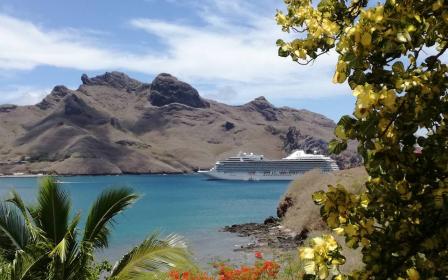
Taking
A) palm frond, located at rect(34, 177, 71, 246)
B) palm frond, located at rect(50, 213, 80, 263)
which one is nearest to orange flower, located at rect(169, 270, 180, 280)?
palm frond, located at rect(50, 213, 80, 263)

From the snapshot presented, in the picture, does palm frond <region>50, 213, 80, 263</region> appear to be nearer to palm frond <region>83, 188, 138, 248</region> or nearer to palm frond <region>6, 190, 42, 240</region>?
palm frond <region>83, 188, 138, 248</region>

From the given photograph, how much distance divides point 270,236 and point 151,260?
1083 inches

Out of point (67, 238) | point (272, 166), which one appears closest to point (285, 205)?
point (67, 238)

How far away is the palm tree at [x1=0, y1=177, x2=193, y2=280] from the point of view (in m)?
8.82

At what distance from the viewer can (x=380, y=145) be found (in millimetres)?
2191

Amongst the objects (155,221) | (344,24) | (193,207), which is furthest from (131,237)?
(344,24)

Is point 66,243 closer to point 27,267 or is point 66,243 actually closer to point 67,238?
point 67,238

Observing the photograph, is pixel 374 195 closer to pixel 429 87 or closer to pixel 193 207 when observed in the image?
pixel 429 87

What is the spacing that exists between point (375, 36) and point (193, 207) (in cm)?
6853

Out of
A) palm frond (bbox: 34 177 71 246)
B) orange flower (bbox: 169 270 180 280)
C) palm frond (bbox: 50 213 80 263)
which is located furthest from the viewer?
orange flower (bbox: 169 270 180 280)

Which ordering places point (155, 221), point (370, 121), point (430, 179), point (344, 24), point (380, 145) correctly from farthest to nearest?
point (155, 221) < point (344, 24) < point (430, 179) < point (380, 145) < point (370, 121)

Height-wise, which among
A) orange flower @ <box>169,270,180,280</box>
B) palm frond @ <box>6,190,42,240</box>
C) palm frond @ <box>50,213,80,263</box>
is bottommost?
orange flower @ <box>169,270,180,280</box>

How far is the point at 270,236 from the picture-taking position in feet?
118

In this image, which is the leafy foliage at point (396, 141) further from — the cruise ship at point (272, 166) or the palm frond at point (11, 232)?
the cruise ship at point (272, 166)
